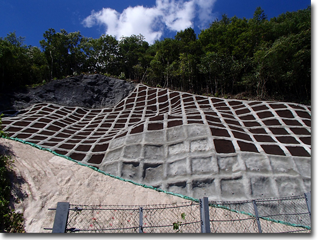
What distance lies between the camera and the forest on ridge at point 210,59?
1460 cm

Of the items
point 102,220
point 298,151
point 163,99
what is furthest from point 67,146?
point 298,151

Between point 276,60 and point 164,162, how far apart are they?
12.6 m

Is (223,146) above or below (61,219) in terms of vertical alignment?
above

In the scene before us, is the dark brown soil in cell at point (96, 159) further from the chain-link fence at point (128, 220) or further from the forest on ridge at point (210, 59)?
the forest on ridge at point (210, 59)

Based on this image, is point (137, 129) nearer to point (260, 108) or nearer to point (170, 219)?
point (170, 219)

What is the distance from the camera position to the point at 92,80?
21.7 meters

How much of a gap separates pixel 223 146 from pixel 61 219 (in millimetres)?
6866

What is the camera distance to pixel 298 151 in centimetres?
752

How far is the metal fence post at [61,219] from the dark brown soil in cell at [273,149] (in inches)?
304

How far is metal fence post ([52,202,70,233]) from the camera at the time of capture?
2564 mm

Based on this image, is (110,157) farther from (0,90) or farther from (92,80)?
(0,90)

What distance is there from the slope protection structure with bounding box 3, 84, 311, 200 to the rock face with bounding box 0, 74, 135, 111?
4.19m

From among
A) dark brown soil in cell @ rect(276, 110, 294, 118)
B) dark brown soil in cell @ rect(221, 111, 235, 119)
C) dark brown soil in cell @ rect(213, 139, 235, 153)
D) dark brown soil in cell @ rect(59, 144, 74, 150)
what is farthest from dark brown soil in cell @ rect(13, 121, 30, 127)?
dark brown soil in cell @ rect(276, 110, 294, 118)

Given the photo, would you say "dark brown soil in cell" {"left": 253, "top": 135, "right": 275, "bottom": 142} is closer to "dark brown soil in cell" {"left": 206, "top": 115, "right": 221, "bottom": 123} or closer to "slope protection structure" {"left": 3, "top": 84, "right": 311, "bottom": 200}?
"slope protection structure" {"left": 3, "top": 84, "right": 311, "bottom": 200}
